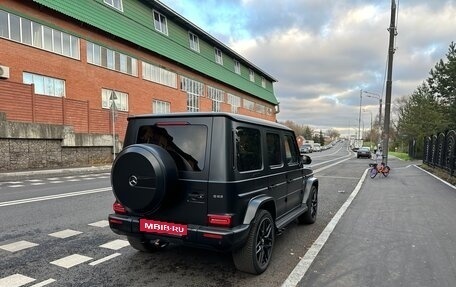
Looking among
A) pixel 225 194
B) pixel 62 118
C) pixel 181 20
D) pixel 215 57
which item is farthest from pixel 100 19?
pixel 225 194

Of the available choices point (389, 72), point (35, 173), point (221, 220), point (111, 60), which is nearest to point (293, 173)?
point (221, 220)

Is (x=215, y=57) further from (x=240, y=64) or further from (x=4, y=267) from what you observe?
(x=4, y=267)

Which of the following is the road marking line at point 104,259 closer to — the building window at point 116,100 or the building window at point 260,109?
the building window at point 116,100

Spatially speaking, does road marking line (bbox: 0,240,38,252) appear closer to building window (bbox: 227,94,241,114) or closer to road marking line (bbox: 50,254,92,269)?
road marking line (bbox: 50,254,92,269)

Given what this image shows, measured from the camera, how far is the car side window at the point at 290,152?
18.3 ft

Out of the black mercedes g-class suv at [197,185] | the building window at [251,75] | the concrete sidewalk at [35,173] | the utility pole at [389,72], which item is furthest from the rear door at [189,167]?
the building window at [251,75]

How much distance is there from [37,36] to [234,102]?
32.2 meters

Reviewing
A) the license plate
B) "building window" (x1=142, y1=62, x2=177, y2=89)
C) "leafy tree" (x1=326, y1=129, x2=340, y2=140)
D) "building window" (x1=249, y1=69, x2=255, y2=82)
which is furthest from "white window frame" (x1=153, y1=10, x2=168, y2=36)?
"leafy tree" (x1=326, y1=129, x2=340, y2=140)

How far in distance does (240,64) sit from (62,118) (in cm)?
3585

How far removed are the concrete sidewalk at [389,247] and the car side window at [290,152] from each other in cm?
139

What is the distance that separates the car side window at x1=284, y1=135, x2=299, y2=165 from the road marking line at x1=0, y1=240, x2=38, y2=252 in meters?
4.03

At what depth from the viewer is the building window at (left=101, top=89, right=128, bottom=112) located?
2725 cm

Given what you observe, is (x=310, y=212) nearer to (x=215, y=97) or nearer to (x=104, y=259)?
(x=104, y=259)

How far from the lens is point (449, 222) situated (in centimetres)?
712
